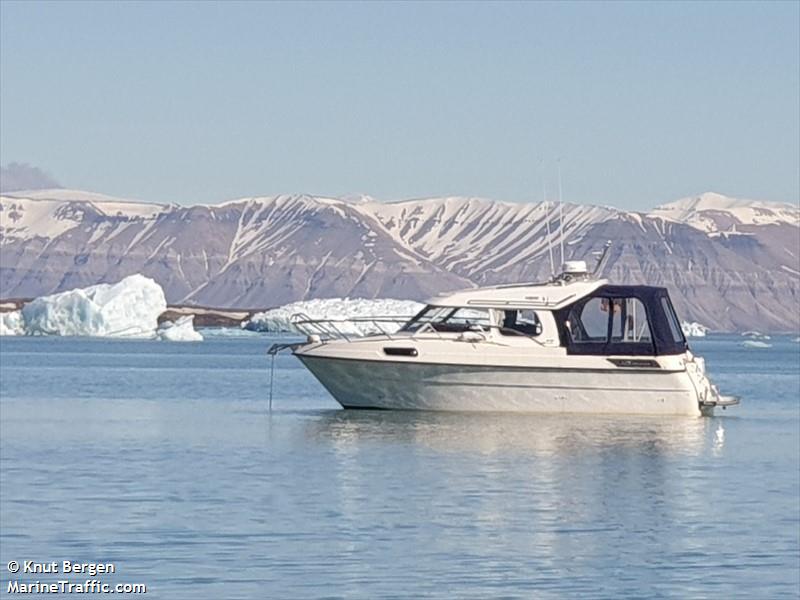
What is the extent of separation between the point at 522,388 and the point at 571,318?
1786mm

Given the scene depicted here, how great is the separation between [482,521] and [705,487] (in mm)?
6175

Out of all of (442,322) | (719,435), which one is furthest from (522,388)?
(719,435)

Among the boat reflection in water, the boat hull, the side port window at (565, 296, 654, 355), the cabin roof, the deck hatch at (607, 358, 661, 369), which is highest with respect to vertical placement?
the cabin roof

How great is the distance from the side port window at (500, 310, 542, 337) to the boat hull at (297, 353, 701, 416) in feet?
2.57

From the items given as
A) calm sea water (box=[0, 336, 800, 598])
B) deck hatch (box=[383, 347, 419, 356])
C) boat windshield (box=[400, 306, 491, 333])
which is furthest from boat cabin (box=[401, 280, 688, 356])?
calm sea water (box=[0, 336, 800, 598])

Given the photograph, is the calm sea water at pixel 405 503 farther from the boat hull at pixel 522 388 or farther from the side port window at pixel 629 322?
the side port window at pixel 629 322

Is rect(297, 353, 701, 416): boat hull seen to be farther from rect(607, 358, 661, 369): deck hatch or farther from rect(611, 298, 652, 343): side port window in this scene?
rect(611, 298, 652, 343): side port window

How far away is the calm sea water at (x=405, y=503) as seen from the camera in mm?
18719

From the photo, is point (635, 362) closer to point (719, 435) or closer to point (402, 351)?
point (719, 435)

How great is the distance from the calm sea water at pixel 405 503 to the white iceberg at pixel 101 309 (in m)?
84.5

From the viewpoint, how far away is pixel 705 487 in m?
27.6

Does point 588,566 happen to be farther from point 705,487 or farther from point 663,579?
point 705,487

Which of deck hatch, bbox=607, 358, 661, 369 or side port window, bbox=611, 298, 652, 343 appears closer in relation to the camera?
deck hatch, bbox=607, 358, 661, 369

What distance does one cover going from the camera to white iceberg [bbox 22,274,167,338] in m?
128
